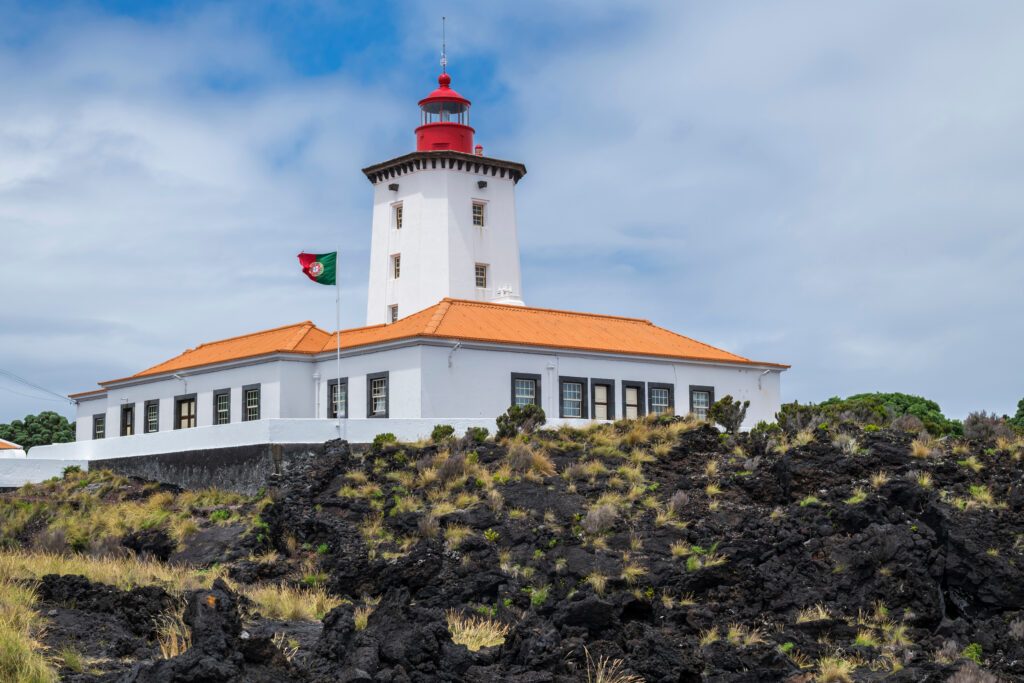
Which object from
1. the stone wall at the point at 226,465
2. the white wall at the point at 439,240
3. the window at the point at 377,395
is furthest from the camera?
the white wall at the point at 439,240

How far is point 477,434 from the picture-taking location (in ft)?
112

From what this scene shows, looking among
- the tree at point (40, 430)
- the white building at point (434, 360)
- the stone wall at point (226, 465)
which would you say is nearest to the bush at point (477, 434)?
the white building at point (434, 360)

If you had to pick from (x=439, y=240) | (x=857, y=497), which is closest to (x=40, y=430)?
(x=439, y=240)

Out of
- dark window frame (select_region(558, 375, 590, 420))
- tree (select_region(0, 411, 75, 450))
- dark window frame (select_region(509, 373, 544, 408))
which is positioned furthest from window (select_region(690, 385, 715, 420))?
tree (select_region(0, 411, 75, 450))

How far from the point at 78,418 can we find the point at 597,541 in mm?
32039

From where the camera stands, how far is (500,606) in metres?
23.8

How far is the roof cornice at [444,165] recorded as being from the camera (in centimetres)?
4778

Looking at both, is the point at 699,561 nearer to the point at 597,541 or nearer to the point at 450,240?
the point at 597,541

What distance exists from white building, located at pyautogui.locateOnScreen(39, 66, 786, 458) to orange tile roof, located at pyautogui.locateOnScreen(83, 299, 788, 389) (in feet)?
0.35

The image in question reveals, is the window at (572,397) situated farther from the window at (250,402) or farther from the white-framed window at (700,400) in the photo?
the window at (250,402)

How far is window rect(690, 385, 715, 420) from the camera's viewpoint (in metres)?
43.8

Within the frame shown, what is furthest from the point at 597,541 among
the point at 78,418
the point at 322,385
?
the point at 78,418

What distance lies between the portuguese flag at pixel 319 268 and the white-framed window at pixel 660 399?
12.4 m

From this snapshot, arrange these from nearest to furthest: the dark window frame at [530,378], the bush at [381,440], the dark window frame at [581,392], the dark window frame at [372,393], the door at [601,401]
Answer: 1. the bush at [381,440]
2. the dark window frame at [372,393]
3. the dark window frame at [530,378]
4. the dark window frame at [581,392]
5. the door at [601,401]
